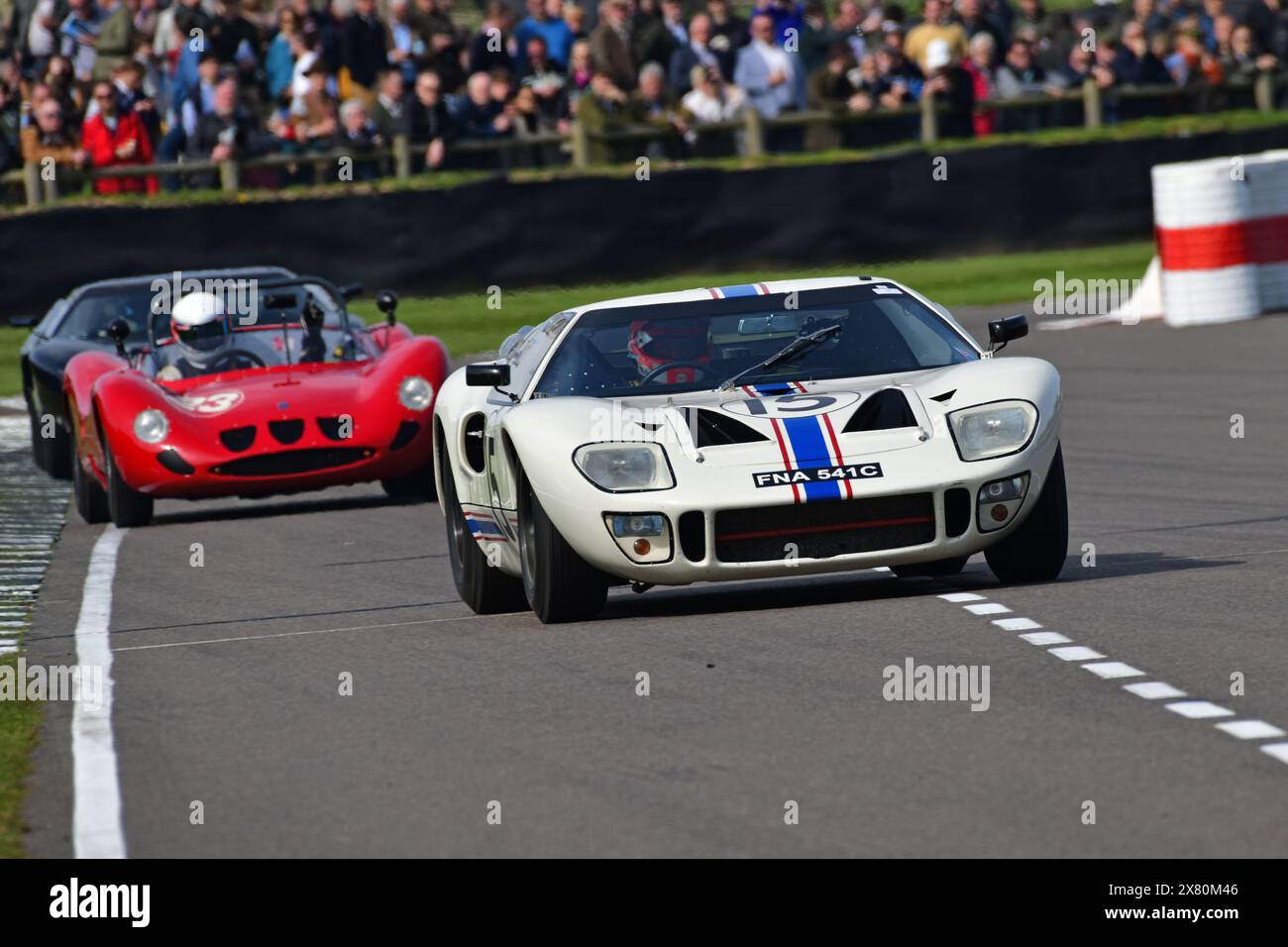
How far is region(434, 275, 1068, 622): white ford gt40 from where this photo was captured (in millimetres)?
8078

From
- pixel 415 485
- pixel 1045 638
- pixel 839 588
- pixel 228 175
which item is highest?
pixel 228 175

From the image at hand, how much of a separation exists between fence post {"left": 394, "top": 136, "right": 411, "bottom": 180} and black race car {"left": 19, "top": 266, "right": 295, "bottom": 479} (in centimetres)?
659

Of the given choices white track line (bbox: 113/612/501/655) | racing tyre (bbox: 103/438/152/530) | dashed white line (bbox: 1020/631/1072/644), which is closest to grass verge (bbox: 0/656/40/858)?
white track line (bbox: 113/612/501/655)

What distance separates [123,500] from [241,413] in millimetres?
808

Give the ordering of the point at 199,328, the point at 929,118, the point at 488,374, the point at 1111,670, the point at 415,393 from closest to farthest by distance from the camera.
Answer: the point at 1111,670 → the point at 488,374 → the point at 415,393 → the point at 199,328 → the point at 929,118

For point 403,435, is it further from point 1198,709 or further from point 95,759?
point 1198,709

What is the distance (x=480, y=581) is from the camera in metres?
9.09

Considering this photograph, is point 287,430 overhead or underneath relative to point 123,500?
overhead

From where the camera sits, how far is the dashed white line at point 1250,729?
5816 millimetres

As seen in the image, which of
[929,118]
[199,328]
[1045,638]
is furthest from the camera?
[929,118]

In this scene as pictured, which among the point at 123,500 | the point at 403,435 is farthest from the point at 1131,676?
the point at 123,500

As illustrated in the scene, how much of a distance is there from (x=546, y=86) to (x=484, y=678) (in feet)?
55.4

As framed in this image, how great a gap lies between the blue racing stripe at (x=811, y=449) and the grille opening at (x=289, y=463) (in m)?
5.58

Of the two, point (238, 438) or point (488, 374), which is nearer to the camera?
point (488, 374)
